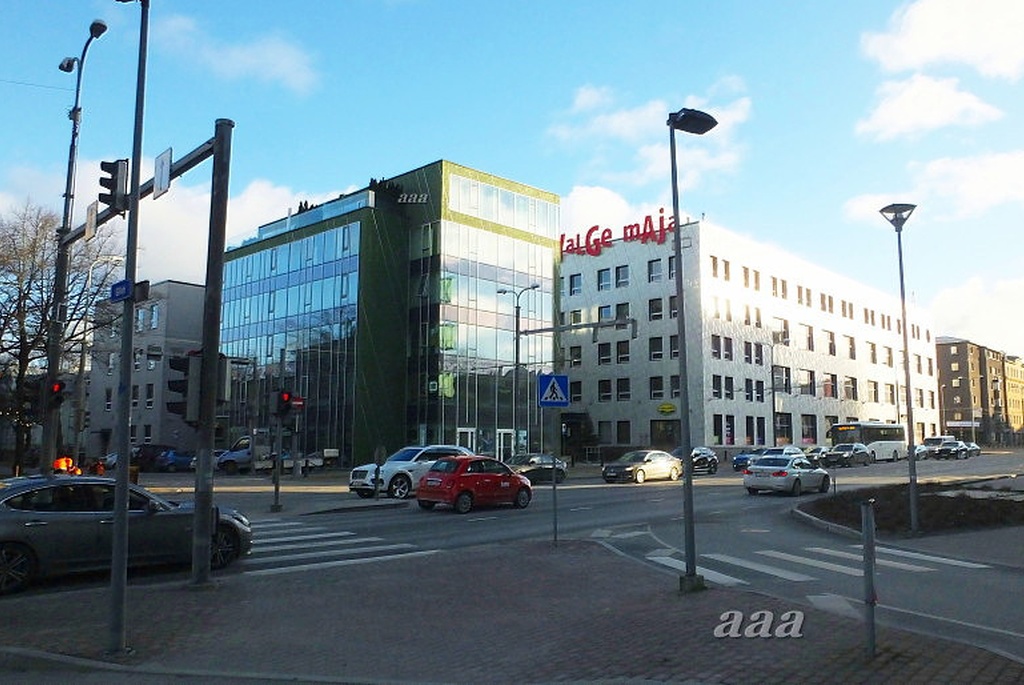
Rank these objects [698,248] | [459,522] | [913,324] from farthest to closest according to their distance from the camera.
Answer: [913,324], [698,248], [459,522]

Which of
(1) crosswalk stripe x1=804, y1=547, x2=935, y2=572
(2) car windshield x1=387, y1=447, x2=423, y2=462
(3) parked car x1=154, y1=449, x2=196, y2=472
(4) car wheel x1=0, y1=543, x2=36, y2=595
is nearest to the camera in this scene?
(4) car wheel x1=0, y1=543, x2=36, y2=595

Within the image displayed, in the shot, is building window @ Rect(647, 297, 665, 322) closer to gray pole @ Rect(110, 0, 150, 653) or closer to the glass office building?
the glass office building

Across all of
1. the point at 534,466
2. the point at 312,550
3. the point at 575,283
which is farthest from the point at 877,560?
the point at 575,283

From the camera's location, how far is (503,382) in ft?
189

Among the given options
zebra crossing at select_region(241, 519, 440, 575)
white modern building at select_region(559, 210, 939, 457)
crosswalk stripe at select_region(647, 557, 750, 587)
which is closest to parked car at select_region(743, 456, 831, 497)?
zebra crossing at select_region(241, 519, 440, 575)

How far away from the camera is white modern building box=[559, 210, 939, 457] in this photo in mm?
67688

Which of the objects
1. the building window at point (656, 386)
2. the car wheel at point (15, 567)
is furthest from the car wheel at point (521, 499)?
the building window at point (656, 386)

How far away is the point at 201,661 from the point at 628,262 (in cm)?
6768

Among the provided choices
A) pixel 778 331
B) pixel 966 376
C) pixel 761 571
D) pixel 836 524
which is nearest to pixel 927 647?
pixel 761 571

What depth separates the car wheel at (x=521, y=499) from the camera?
2413cm

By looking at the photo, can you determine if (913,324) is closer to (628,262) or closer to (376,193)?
(628,262)

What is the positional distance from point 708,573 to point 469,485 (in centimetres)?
1131

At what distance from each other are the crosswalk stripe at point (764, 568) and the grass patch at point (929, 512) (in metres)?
4.93

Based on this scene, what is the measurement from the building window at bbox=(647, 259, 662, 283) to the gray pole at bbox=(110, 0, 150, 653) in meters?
63.5
